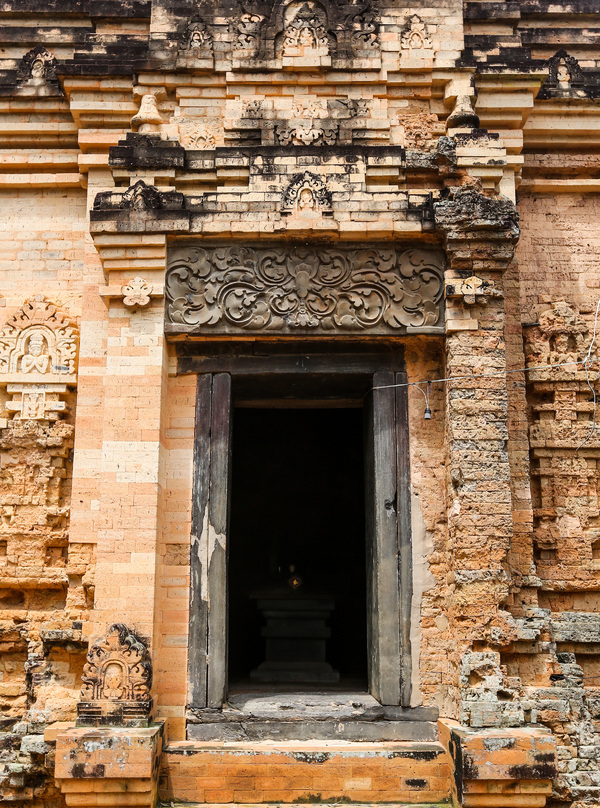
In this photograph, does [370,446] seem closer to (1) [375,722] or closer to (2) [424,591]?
(2) [424,591]

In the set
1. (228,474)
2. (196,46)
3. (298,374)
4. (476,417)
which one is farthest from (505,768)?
(196,46)

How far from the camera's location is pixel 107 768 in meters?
6.23

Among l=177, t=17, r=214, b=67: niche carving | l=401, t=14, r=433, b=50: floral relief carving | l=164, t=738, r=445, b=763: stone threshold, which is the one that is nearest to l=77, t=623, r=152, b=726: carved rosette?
l=164, t=738, r=445, b=763: stone threshold

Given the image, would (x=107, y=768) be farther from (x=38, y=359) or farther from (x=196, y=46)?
(x=196, y=46)

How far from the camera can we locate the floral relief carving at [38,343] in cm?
793

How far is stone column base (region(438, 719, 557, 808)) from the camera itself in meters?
6.23

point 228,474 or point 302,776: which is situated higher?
point 228,474

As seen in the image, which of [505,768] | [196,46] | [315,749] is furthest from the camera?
[196,46]

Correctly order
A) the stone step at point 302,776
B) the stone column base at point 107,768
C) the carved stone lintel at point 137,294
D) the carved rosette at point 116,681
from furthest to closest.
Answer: the carved stone lintel at point 137,294 < the stone step at point 302,776 < the carved rosette at point 116,681 < the stone column base at point 107,768

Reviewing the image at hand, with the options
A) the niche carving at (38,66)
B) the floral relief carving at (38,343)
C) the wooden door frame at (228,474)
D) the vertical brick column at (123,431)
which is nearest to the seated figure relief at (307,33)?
the vertical brick column at (123,431)

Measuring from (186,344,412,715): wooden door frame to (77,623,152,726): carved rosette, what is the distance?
0.54 meters

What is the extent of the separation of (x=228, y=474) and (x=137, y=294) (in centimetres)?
180

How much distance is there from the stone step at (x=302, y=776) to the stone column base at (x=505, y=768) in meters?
0.42

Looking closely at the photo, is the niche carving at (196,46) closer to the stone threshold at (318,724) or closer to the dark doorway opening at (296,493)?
the dark doorway opening at (296,493)
